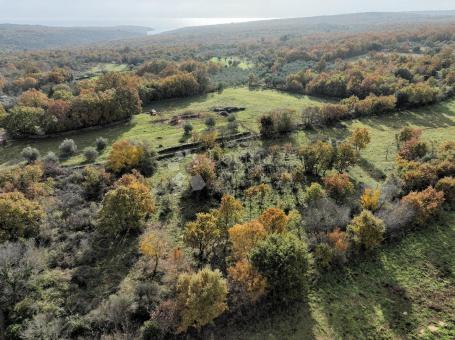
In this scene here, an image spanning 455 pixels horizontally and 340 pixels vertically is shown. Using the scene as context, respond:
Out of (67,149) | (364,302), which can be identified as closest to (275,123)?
(67,149)

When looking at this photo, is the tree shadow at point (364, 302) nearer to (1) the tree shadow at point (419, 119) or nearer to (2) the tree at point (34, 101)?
(1) the tree shadow at point (419, 119)

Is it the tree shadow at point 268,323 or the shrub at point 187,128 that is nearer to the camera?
the tree shadow at point 268,323

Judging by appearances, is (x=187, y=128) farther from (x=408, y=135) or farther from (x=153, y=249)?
(x=408, y=135)

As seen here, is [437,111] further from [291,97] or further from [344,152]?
[344,152]

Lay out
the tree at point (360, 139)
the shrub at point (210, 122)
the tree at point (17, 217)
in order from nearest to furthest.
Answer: the tree at point (17, 217), the tree at point (360, 139), the shrub at point (210, 122)

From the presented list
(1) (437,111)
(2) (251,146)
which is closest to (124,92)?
(2) (251,146)

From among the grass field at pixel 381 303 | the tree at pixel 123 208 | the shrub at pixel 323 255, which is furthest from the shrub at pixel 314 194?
the tree at pixel 123 208

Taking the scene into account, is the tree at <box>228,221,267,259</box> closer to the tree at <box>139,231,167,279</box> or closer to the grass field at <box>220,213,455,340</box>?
the grass field at <box>220,213,455,340</box>
